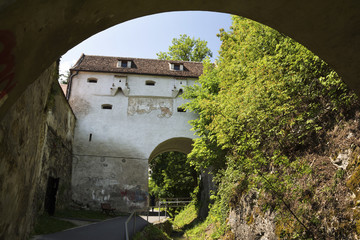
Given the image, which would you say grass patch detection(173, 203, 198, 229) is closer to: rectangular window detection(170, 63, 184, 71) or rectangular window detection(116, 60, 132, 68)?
rectangular window detection(170, 63, 184, 71)

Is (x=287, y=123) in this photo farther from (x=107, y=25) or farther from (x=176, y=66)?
(x=176, y=66)

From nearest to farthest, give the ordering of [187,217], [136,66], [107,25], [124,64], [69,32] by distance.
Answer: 1. [69,32]
2. [107,25]
3. [187,217]
4. [136,66]
5. [124,64]

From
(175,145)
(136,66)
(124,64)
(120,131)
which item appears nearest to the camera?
(120,131)

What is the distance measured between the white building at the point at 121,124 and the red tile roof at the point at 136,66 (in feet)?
0.22

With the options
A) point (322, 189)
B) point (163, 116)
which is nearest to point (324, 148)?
point (322, 189)

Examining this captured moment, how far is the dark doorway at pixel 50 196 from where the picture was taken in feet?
39.4

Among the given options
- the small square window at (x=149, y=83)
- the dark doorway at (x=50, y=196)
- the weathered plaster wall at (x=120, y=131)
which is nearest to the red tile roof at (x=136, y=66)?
the weathered plaster wall at (x=120, y=131)

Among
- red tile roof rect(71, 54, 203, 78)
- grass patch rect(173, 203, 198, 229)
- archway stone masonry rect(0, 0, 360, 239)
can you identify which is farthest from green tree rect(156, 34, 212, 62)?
archway stone masonry rect(0, 0, 360, 239)

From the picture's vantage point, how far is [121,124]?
18.4m

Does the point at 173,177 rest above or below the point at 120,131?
below

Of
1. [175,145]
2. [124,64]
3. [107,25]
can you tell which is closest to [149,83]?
[124,64]

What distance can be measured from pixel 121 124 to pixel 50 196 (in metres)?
6.93

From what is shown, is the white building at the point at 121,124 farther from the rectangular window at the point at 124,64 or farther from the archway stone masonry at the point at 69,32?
the archway stone masonry at the point at 69,32

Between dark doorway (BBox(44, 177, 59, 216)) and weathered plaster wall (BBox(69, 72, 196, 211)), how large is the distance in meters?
3.92
